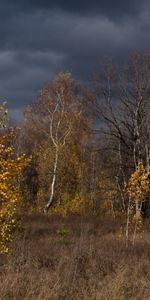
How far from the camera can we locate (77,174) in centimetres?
4122

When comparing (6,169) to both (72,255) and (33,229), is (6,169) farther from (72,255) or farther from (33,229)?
(33,229)

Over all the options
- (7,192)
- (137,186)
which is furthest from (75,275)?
(137,186)

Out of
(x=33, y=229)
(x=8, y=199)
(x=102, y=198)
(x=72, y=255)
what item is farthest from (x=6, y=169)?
(x=102, y=198)

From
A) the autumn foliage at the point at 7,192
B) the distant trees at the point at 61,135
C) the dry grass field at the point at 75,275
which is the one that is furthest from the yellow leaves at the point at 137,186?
the distant trees at the point at 61,135

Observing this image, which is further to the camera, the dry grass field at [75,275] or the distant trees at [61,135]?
the distant trees at [61,135]

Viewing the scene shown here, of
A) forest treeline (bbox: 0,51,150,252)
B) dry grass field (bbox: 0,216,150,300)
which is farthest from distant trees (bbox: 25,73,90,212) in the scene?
dry grass field (bbox: 0,216,150,300)

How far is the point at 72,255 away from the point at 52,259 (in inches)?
19.5

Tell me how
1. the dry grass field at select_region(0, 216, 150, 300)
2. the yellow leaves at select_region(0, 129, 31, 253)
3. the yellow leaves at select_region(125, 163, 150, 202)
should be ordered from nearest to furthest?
1. the dry grass field at select_region(0, 216, 150, 300)
2. the yellow leaves at select_region(0, 129, 31, 253)
3. the yellow leaves at select_region(125, 163, 150, 202)

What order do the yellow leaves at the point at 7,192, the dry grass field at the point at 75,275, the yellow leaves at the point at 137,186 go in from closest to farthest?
1. the dry grass field at the point at 75,275
2. the yellow leaves at the point at 7,192
3. the yellow leaves at the point at 137,186

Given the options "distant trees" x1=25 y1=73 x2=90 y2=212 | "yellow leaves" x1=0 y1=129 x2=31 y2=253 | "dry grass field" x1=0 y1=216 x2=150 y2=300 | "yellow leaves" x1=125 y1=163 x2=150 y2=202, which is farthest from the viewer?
"distant trees" x1=25 y1=73 x2=90 y2=212

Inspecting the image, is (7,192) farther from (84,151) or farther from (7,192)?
(84,151)

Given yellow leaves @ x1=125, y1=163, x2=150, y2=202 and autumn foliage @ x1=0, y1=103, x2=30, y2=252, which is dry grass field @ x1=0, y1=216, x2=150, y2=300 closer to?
autumn foliage @ x1=0, y1=103, x2=30, y2=252

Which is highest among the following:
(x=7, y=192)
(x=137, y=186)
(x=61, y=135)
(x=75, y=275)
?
(x=61, y=135)

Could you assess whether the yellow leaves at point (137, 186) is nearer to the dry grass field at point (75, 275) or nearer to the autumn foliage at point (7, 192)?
the dry grass field at point (75, 275)
